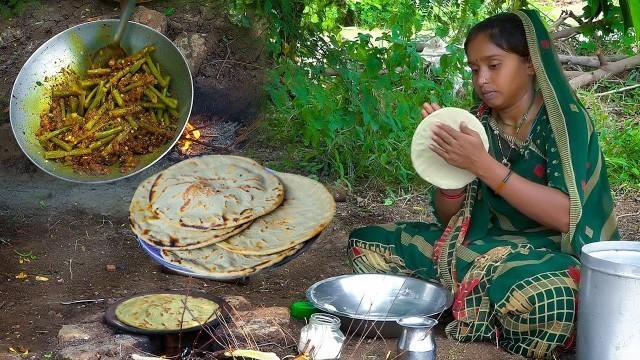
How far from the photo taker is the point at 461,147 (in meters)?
2.76

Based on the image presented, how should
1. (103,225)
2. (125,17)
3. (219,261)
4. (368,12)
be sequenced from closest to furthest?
(219,261), (125,17), (103,225), (368,12)

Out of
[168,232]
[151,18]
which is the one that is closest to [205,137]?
[151,18]

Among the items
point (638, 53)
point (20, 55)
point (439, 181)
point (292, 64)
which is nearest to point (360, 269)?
point (439, 181)

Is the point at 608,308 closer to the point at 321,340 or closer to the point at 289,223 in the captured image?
the point at 321,340

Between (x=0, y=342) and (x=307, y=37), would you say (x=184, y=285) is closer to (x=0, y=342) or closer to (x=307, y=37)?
(x=0, y=342)

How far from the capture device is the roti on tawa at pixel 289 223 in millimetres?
2916

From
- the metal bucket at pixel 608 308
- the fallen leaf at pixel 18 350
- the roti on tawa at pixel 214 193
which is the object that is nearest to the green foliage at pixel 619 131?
the metal bucket at pixel 608 308

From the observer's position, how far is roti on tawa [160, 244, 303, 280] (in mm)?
2824

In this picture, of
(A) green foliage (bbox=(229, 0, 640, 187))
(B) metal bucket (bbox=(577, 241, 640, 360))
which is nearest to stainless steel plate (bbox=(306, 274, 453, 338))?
(B) metal bucket (bbox=(577, 241, 640, 360))

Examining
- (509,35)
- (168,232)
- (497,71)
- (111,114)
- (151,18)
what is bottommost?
(168,232)

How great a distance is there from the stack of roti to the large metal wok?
603 mm

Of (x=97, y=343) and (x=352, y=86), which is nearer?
(x=97, y=343)

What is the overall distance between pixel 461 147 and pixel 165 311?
117 cm

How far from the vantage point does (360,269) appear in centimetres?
333
